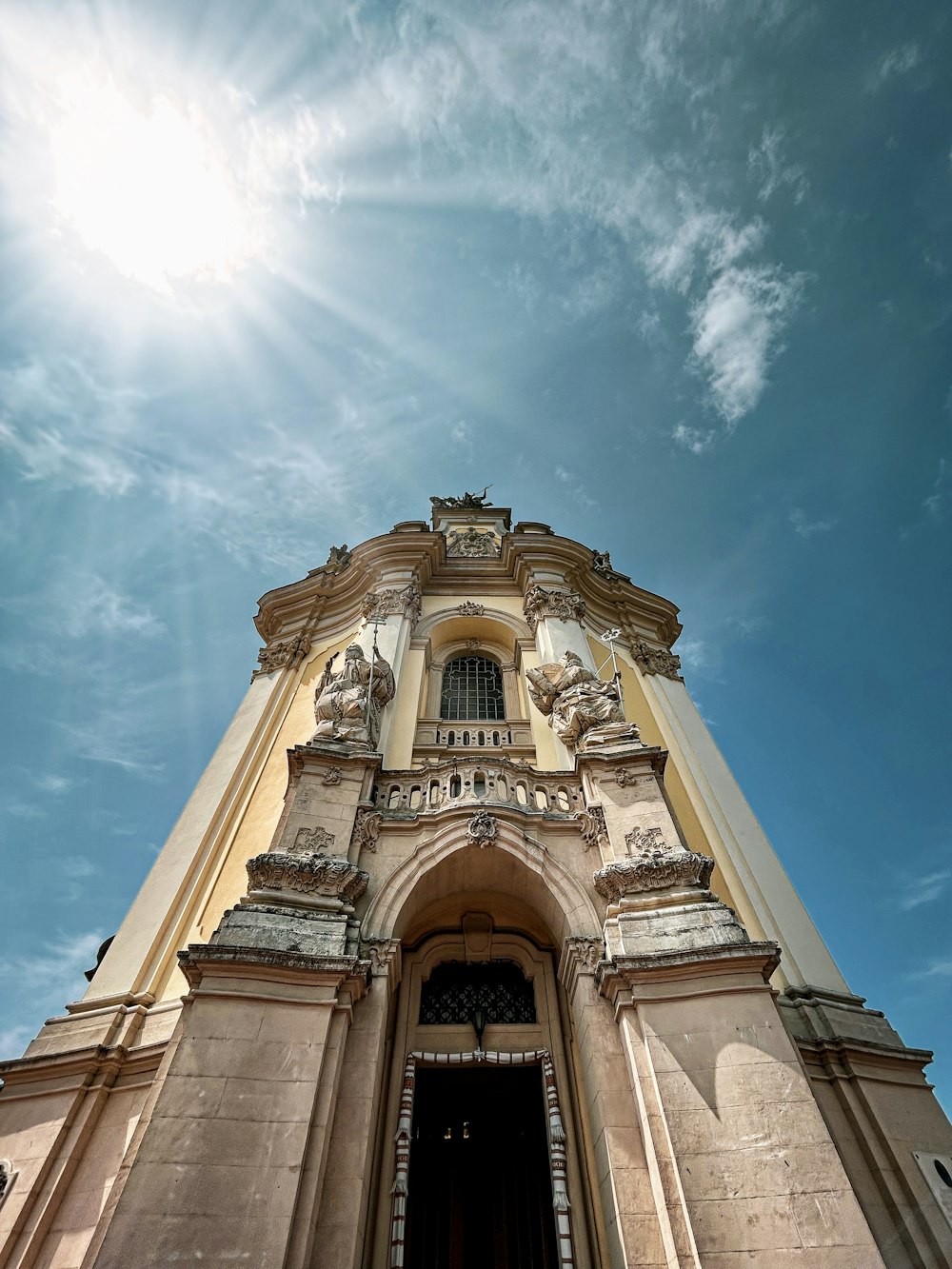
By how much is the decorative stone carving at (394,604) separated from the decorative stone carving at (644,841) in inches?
343

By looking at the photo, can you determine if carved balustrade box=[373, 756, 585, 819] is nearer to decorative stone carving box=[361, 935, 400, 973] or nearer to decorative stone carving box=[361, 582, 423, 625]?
decorative stone carving box=[361, 935, 400, 973]

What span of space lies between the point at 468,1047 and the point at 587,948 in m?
2.33

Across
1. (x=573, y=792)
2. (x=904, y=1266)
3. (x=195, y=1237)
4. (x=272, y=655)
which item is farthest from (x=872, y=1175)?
(x=272, y=655)

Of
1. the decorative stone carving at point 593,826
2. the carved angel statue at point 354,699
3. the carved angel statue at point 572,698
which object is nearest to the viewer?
the decorative stone carving at point 593,826

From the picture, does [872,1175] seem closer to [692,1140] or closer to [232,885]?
[692,1140]

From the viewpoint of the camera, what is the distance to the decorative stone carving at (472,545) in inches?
870

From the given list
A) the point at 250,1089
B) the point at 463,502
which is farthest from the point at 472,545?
the point at 250,1089

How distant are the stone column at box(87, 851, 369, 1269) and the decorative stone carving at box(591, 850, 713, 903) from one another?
3.30m

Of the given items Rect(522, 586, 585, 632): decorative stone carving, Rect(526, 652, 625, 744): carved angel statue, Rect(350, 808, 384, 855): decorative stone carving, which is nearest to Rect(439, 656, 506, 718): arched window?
Rect(522, 586, 585, 632): decorative stone carving

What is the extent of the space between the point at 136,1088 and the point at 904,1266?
9003 millimetres

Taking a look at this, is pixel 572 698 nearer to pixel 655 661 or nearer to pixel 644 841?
pixel 644 841

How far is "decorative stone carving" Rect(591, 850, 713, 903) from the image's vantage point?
29.1 feet

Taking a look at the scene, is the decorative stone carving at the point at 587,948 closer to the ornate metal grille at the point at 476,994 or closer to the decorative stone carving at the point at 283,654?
the ornate metal grille at the point at 476,994

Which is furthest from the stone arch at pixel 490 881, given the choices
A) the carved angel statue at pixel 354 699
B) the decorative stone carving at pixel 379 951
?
the carved angel statue at pixel 354 699
